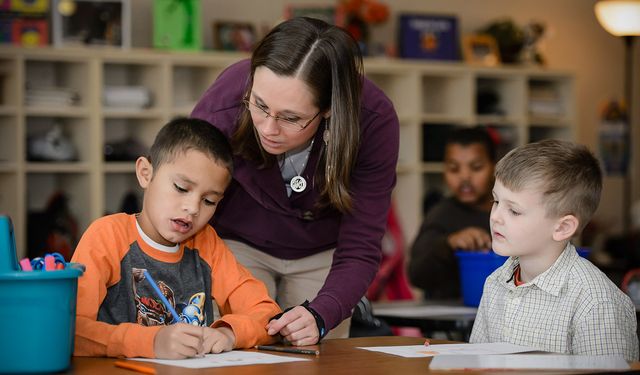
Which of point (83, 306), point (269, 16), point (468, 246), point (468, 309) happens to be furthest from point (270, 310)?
point (269, 16)

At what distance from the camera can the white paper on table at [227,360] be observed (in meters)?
1.66

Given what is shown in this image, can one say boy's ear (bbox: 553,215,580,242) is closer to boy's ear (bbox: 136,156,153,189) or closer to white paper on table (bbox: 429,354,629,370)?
white paper on table (bbox: 429,354,629,370)

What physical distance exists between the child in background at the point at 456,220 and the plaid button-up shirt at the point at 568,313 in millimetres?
1209

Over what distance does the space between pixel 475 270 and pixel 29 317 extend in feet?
5.91

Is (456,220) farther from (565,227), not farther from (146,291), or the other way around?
(146,291)

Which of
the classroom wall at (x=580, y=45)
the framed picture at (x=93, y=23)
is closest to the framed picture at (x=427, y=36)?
the classroom wall at (x=580, y=45)

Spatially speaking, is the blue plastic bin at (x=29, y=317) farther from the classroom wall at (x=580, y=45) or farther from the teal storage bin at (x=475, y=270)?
the classroom wall at (x=580, y=45)

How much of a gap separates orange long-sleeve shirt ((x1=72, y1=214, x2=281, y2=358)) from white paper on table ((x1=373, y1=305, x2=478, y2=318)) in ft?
2.80

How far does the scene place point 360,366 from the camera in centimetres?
166

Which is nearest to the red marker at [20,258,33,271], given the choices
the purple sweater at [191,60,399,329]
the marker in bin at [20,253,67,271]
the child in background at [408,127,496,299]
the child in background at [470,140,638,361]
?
the marker in bin at [20,253,67,271]

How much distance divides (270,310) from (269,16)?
13.7 ft

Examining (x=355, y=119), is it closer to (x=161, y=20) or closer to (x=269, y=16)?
(x=161, y=20)

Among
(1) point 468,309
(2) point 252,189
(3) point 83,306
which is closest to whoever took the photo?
(3) point 83,306

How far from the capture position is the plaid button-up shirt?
2.00 metres
